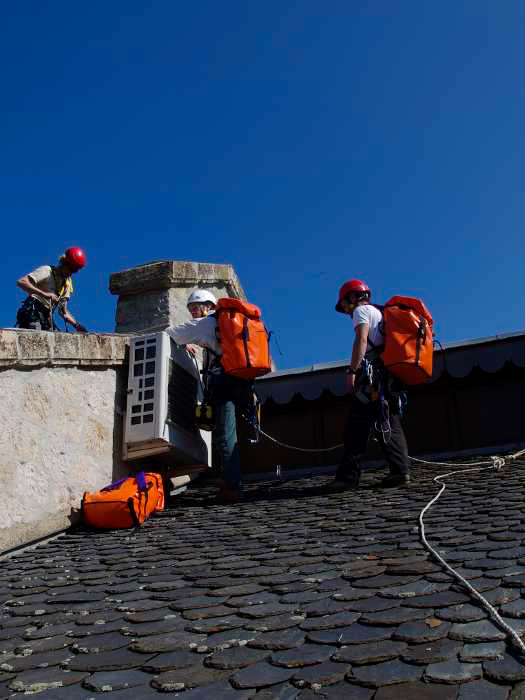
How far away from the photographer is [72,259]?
315 inches

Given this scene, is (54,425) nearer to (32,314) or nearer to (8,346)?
(8,346)

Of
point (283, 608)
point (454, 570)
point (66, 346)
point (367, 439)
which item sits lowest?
point (283, 608)

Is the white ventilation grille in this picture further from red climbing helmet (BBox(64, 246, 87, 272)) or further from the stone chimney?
the stone chimney

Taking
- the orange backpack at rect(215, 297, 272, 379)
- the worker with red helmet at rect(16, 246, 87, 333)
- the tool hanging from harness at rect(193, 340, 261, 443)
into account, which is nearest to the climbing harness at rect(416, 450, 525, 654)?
the tool hanging from harness at rect(193, 340, 261, 443)

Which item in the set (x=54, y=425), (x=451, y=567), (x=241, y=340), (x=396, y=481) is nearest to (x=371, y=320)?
(x=241, y=340)

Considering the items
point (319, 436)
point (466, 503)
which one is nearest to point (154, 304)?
point (319, 436)

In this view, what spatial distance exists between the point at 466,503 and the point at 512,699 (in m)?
2.91

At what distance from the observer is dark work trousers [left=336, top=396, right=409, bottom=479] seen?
585 cm

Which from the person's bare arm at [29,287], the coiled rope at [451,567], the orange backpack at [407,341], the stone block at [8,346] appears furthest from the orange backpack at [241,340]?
the person's bare arm at [29,287]

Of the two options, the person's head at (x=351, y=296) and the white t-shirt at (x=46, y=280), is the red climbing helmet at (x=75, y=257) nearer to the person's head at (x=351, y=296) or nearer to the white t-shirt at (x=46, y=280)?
the white t-shirt at (x=46, y=280)

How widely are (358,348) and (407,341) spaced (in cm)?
42

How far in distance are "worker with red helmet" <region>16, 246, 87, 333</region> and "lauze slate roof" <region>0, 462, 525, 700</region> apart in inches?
123

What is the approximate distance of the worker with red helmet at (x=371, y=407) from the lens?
5.85 meters

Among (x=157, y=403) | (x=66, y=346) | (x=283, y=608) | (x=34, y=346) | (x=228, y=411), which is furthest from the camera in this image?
(x=228, y=411)
